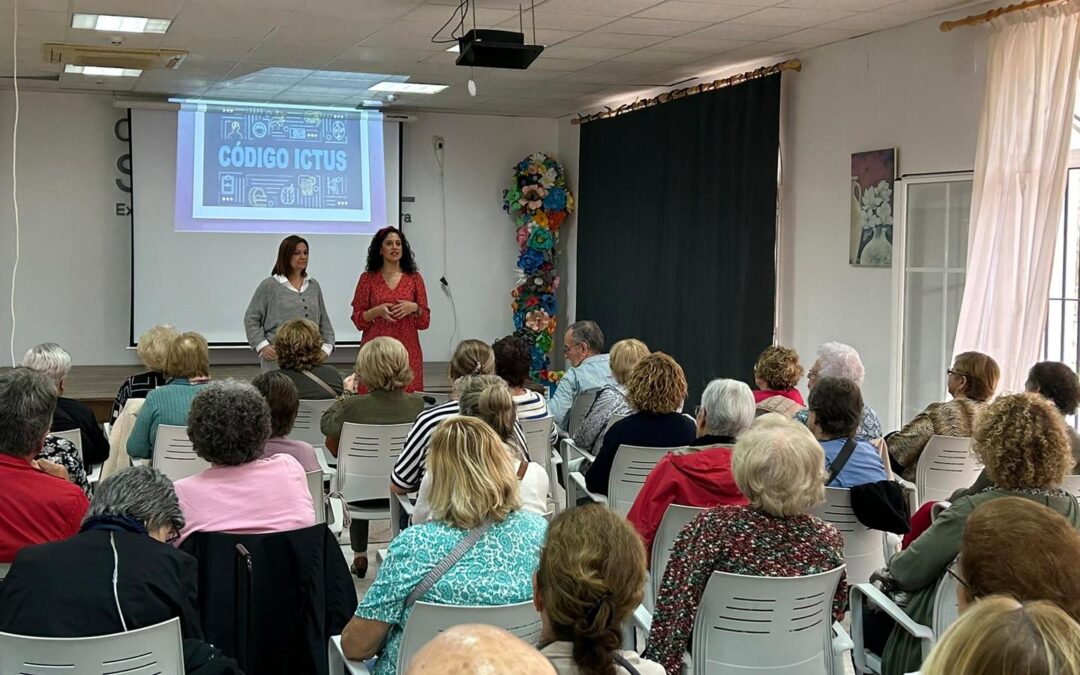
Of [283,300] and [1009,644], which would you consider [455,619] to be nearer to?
[1009,644]

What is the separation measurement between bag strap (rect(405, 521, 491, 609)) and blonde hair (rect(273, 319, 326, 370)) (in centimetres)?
300

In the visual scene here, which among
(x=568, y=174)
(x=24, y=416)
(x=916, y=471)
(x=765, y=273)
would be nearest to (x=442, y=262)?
(x=568, y=174)

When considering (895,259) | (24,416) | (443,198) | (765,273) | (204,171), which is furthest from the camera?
(443,198)

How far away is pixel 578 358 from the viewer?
238 inches

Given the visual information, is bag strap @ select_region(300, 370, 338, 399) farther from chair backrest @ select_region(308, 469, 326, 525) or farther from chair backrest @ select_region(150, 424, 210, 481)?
chair backrest @ select_region(308, 469, 326, 525)

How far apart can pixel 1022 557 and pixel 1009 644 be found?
855 mm

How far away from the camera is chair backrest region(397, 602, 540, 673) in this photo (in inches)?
93.7

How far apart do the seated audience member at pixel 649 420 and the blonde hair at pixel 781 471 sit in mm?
1435

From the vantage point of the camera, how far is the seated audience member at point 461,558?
2.49 meters

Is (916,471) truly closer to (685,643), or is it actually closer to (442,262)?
(685,643)

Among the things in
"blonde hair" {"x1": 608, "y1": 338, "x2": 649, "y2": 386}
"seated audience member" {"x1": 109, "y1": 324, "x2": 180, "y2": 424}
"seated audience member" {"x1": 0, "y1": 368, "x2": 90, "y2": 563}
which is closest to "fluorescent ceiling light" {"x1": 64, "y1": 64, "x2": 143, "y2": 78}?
"seated audience member" {"x1": 109, "y1": 324, "x2": 180, "y2": 424}

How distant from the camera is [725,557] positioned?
104 inches

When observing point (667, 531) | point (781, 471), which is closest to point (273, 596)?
point (667, 531)

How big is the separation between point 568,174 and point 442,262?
5.43 ft
